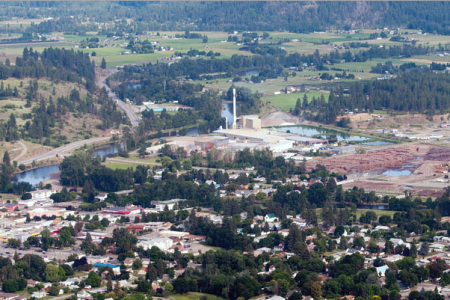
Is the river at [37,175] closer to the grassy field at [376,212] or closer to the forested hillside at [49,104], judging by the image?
the forested hillside at [49,104]

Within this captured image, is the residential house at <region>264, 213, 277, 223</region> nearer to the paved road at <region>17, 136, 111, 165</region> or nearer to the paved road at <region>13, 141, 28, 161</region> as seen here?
the paved road at <region>17, 136, 111, 165</region>

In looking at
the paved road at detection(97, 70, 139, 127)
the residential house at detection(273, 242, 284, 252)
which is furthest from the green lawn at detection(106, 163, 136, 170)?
the residential house at detection(273, 242, 284, 252)

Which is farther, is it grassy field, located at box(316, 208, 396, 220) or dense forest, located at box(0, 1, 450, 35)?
dense forest, located at box(0, 1, 450, 35)

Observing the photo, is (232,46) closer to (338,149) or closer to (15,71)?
(15,71)

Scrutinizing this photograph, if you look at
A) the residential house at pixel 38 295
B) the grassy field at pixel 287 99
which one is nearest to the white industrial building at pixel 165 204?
the residential house at pixel 38 295

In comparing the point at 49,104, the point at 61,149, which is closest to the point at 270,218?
the point at 61,149

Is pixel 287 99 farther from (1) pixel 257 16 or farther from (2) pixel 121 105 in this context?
(1) pixel 257 16
